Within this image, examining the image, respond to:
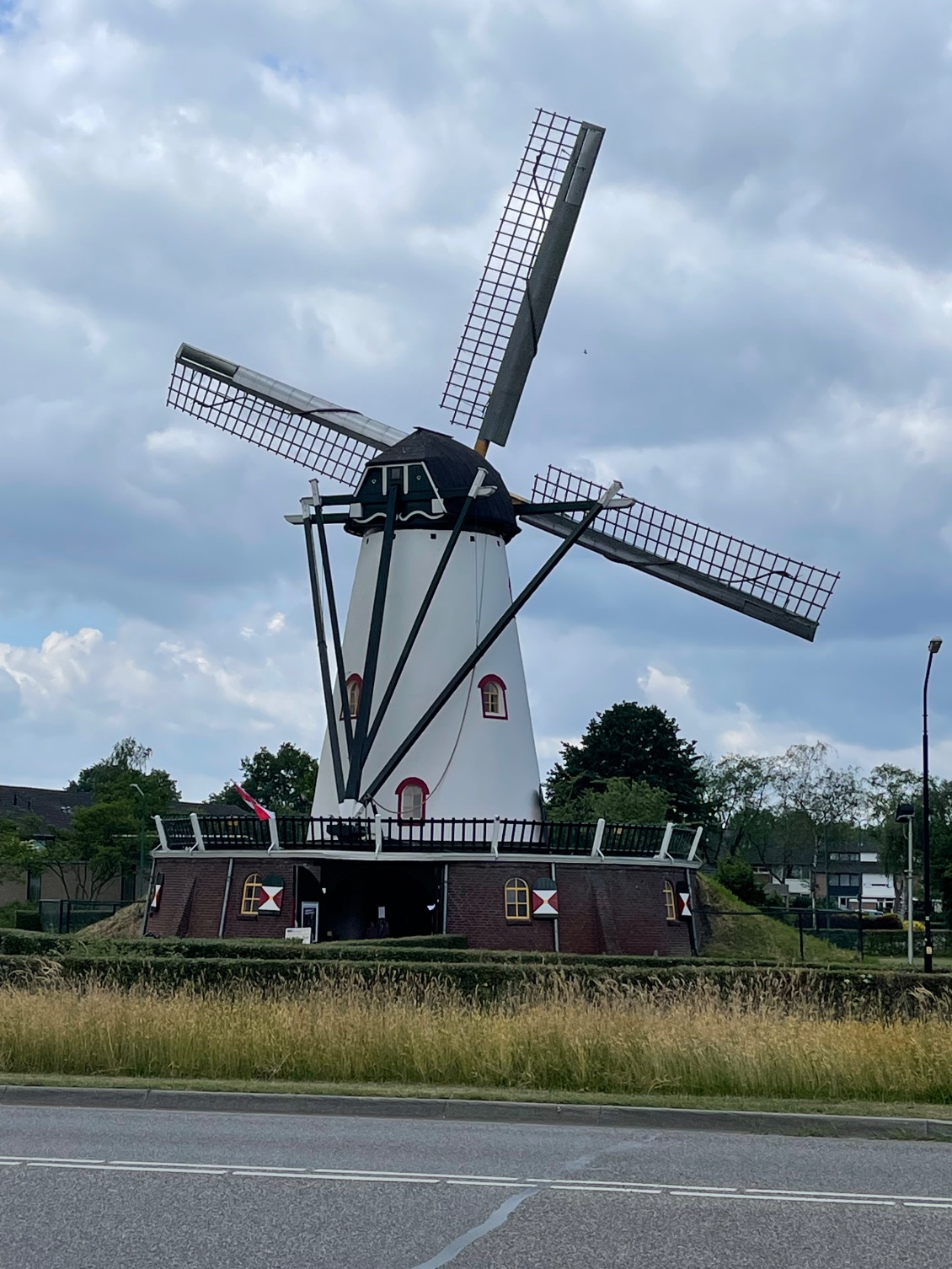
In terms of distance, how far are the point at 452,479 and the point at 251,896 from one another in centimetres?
1086

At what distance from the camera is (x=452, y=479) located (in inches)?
1353

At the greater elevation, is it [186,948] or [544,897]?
[544,897]

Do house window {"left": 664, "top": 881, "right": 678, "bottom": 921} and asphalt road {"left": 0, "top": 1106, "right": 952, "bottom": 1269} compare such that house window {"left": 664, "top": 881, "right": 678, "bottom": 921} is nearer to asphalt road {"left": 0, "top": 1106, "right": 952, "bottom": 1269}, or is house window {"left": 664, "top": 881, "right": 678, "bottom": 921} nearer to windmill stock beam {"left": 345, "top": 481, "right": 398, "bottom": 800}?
windmill stock beam {"left": 345, "top": 481, "right": 398, "bottom": 800}

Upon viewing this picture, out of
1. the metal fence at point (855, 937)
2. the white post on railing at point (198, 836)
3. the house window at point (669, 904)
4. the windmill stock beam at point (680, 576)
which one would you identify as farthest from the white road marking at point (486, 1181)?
the metal fence at point (855, 937)

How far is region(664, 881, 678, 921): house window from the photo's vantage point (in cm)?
3322

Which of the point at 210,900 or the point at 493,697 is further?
the point at 493,697

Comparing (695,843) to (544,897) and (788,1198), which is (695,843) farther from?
(788,1198)

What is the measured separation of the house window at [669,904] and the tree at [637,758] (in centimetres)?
3220

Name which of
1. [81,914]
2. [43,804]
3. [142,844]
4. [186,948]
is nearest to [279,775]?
[43,804]

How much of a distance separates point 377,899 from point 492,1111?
2098 cm

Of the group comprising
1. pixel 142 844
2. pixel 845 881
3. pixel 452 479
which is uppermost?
pixel 452 479

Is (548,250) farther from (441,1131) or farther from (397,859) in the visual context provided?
(441,1131)

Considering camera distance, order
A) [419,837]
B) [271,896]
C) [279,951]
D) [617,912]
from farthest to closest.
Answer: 1. [617,912]
2. [419,837]
3. [271,896]
4. [279,951]

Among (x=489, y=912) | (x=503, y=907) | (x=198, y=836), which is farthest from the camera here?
(x=198, y=836)
